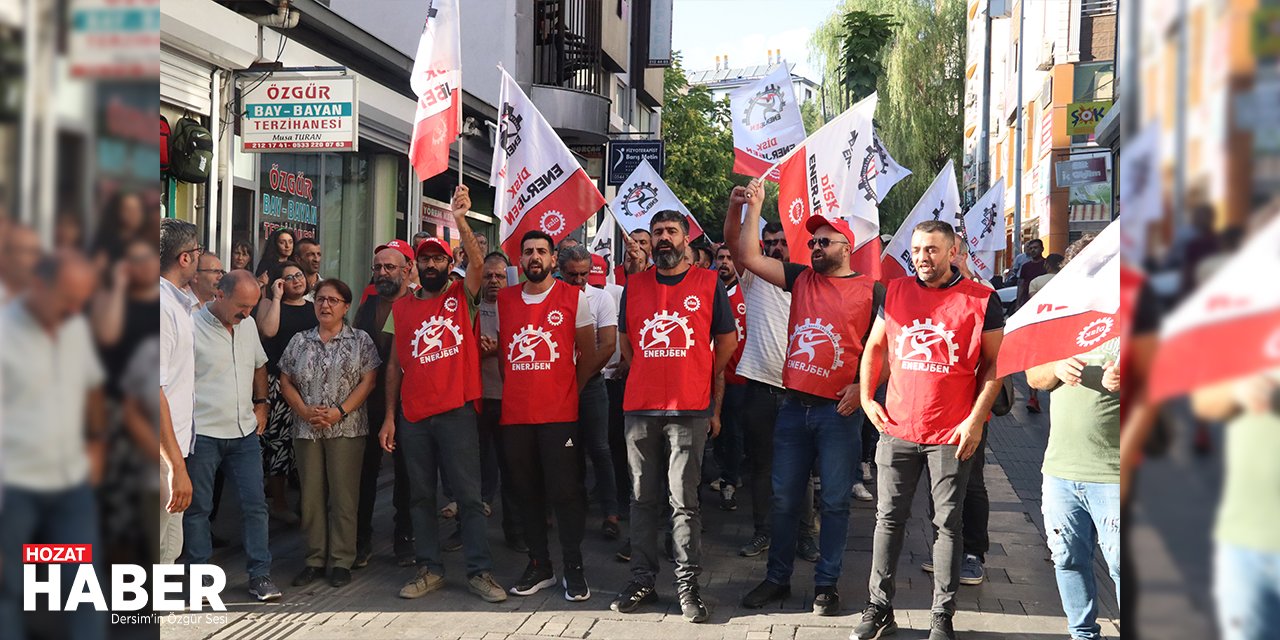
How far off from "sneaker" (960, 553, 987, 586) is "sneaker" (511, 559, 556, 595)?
236cm

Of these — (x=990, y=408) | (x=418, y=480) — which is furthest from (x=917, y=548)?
(x=418, y=480)

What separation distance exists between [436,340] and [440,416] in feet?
1.37

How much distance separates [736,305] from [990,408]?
3.21 m

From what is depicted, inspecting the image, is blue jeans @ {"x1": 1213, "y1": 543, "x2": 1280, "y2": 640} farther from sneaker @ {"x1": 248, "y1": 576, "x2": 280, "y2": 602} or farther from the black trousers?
sneaker @ {"x1": 248, "y1": 576, "x2": 280, "y2": 602}

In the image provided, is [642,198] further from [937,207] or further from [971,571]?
[971,571]

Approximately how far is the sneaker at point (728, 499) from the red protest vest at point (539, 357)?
2.86 m

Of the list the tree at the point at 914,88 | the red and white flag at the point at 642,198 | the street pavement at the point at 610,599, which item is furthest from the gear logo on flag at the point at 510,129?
the tree at the point at 914,88

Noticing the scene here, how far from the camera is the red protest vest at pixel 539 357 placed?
6.22 metres

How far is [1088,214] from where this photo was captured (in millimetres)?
30906

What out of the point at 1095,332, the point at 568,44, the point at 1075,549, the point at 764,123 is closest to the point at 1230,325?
the point at 1095,332

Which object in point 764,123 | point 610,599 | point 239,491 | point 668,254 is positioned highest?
point 764,123

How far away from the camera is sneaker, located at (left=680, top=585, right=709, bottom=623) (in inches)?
227

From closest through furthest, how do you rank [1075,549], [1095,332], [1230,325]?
1. [1230,325]
2. [1095,332]
3. [1075,549]

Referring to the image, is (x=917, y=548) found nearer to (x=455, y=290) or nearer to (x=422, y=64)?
(x=455, y=290)
